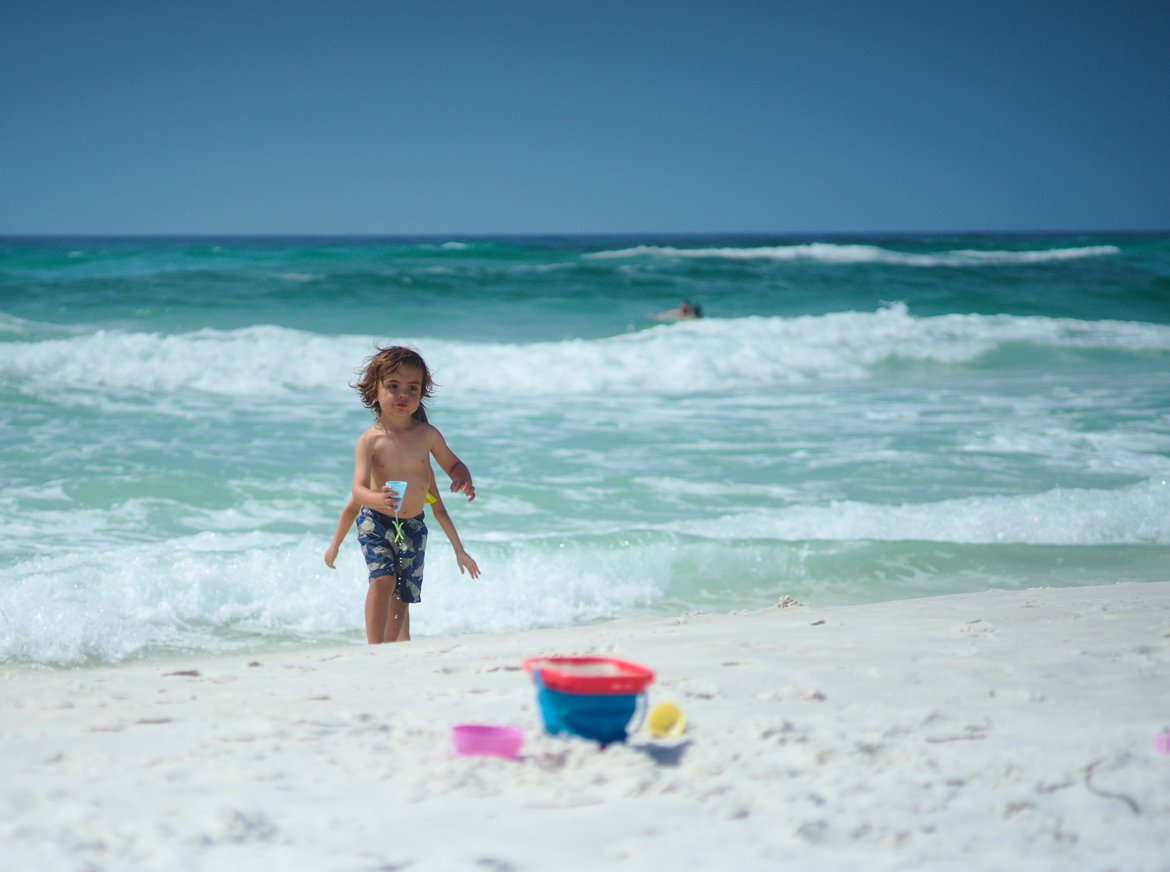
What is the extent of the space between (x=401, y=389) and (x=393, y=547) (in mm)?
663

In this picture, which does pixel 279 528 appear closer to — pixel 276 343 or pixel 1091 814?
pixel 1091 814

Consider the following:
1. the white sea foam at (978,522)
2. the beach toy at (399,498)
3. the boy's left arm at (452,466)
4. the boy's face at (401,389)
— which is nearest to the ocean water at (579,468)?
the white sea foam at (978,522)

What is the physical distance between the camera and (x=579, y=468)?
8.77 meters

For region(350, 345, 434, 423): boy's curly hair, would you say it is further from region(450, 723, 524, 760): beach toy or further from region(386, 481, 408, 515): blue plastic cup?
region(450, 723, 524, 760): beach toy

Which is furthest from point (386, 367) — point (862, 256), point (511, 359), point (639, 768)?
point (862, 256)

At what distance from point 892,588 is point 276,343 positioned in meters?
11.8

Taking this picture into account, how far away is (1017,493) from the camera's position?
26.2ft

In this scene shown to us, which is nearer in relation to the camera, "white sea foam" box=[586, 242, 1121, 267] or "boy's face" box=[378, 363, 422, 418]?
"boy's face" box=[378, 363, 422, 418]

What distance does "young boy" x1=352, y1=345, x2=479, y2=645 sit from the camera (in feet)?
15.2

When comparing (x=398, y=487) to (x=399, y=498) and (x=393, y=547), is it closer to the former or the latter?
(x=399, y=498)

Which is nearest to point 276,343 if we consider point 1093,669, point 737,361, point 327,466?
point 737,361

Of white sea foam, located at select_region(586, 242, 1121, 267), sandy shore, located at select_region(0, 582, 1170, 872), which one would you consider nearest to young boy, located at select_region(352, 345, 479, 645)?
sandy shore, located at select_region(0, 582, 1170, 872)

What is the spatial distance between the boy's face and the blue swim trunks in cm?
46

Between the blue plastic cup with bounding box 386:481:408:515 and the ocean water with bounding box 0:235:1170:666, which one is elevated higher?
the blue plastic cup with bounding box 386:481:408:515
